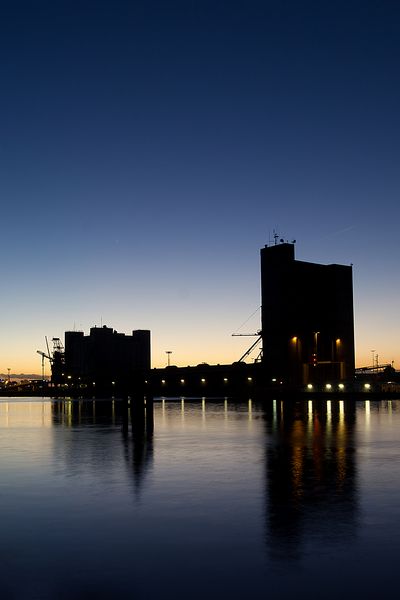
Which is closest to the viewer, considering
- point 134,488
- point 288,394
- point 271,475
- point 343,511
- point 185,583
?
point 185,583

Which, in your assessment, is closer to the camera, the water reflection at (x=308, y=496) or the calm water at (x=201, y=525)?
the calm water at (x=201, y=525)

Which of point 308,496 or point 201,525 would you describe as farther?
point 308,496

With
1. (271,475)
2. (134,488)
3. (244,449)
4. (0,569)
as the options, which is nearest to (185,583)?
(0,569)

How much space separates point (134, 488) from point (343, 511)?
854 centimetres

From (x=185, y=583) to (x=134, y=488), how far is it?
492 inches

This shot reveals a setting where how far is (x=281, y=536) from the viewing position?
1648 centimetres

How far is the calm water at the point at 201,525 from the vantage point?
1278 cm

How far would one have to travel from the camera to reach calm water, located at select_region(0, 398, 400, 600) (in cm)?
1278

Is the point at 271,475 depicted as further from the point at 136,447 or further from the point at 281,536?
the point at 136,447

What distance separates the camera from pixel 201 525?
18.2 m

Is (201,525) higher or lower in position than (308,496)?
higher

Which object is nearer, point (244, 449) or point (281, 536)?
point (281, 536)

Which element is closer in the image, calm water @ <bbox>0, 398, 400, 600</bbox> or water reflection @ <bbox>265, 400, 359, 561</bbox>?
calm water @ <bbox>0, 398, 400, 600</bbox>

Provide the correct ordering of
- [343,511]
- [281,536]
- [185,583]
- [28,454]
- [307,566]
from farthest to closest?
[28,454]
[343,511]
[281,536]
[307,566]
[185,583]
